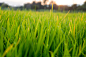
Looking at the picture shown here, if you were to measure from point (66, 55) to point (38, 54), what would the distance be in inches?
6.4

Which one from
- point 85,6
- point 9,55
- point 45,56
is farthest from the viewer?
point 85,6

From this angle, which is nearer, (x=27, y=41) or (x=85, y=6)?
(x=27, y=41)

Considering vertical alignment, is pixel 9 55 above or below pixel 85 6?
below

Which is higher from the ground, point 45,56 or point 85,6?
point 85,6

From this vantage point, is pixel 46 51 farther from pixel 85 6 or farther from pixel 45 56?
pixel 85 6

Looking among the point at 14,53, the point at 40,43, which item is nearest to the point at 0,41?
the point at 14,53

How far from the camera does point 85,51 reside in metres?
0.48

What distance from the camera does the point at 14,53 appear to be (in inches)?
14.1

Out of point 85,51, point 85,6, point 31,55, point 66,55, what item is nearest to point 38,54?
point 31,55

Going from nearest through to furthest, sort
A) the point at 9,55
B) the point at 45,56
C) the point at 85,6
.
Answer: the point at 9,55 → the point at 45,56 → the point at 85,6

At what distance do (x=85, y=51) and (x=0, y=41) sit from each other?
519 mm

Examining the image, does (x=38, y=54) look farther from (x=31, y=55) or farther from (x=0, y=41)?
(x=0, y=41)

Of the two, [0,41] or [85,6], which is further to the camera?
[85,6]

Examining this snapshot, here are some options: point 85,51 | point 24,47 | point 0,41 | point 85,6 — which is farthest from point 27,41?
point 85,6
